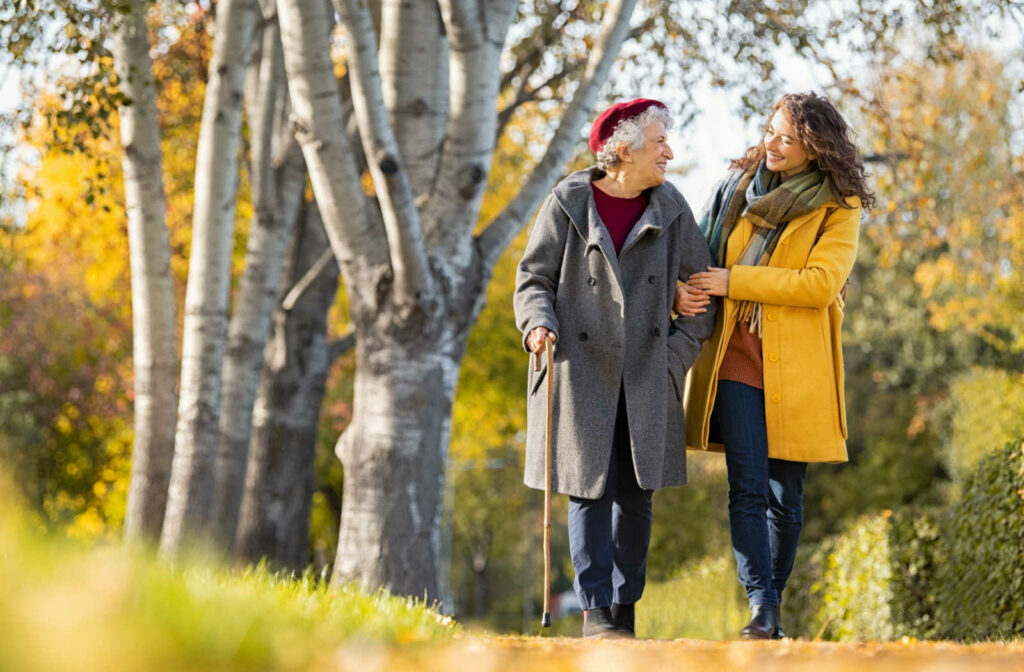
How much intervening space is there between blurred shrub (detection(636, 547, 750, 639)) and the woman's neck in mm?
9437

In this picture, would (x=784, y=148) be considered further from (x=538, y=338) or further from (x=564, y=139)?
(x=564, y=139)

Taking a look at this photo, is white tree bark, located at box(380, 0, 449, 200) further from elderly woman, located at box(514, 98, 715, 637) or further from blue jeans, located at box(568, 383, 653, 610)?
blue jeans, located at box(568, 383, 653, 610)

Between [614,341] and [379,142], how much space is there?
269 centimetres

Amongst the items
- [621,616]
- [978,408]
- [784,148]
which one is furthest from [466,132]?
[978,408]

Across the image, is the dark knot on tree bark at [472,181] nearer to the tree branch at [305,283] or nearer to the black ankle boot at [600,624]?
the black ankle boot at [600,624]

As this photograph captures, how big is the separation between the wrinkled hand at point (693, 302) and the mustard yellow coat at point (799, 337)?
95mm

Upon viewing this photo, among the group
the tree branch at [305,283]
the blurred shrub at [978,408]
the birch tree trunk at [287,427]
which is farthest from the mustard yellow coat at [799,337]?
the blurred shrub at [978,408]

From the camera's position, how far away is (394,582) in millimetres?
7387

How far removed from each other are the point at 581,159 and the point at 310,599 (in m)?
10.4

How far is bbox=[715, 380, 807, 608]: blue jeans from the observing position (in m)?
4.88

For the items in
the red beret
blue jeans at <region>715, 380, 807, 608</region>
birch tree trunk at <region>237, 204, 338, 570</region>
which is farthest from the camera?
birch tree trunk at <region>237, 204, 338, 570</region>

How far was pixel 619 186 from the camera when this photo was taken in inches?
207

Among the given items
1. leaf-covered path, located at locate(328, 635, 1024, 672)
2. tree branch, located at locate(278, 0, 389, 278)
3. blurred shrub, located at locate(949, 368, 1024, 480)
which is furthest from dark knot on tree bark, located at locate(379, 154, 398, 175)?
blurred shrub, located at locate(949, 368, 1024, 480)

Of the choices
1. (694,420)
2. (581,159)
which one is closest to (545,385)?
(694,420)
